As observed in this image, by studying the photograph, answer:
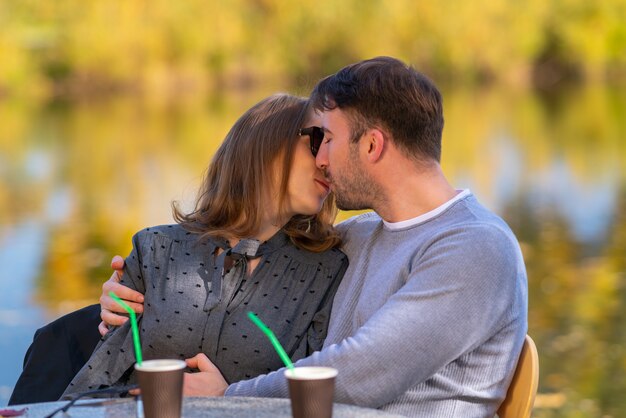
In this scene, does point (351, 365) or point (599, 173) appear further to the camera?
point (599, 173)

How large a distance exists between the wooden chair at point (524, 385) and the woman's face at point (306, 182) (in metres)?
0.66

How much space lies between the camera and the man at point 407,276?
2189mm

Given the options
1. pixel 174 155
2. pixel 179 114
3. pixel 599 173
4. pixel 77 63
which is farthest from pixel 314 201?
pixel 77 63

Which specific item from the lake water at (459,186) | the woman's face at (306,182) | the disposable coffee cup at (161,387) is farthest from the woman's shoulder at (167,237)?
the lake water at (459,186)

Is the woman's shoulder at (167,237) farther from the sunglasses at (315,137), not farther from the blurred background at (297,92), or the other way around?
the blurred background at (297,92)

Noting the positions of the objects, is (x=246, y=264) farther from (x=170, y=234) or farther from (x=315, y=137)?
(x=315, y=137)

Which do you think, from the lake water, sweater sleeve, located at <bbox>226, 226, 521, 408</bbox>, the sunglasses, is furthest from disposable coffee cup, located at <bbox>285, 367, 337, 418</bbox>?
the lake water

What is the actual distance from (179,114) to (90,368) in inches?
925

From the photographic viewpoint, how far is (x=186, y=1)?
21875mm

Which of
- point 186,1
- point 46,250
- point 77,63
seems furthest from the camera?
point 77,63

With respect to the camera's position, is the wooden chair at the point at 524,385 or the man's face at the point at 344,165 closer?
the wooden chair at the point at 524,385

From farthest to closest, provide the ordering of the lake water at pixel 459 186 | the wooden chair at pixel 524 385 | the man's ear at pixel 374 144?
the lake water at pixel 459 186 < the man's ear at pixel 374 144 < the wooden chair at pixel 524 385

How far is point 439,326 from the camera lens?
2189 mm

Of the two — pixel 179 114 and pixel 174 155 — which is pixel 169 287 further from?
pixel 179 114
